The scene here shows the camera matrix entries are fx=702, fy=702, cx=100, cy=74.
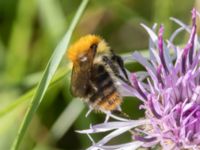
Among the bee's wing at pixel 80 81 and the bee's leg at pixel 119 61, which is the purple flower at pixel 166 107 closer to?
the bee's leg at pixel 119 61

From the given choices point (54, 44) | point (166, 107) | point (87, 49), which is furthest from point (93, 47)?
point (54, 44)

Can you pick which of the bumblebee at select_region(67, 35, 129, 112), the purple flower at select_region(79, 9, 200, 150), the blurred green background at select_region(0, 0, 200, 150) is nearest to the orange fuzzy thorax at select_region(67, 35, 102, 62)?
the bumblebee at select_region(67, 35, 129, 112)

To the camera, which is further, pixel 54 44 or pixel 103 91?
pixel 54 44

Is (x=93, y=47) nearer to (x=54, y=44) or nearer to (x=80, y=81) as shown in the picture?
(x=80, y=81)

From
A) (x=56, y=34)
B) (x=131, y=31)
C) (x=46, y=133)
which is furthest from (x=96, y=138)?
(x=131, y=31)

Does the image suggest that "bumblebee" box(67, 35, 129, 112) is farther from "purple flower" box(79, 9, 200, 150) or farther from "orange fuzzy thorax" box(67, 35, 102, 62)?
"purple flower" box(79, 9, 200, 150)

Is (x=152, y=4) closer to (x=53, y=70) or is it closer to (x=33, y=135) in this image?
(x=33, y=135)
